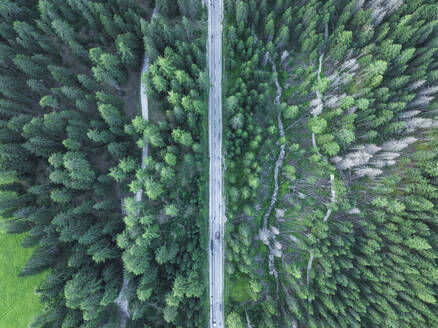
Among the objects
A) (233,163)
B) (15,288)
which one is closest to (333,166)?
(233,163)

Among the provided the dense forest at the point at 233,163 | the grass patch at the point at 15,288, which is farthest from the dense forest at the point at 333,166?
the grass patch at the point at 15,288

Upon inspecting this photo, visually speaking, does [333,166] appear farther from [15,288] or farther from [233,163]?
[15,288]

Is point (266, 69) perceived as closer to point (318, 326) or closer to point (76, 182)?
point (76, 182)

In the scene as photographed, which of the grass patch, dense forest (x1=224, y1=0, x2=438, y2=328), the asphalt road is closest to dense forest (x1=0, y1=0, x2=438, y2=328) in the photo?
dense forest (x1=224, y1=0, x2=438, y2=328)

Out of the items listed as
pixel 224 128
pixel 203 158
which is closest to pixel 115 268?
pixel 203 158

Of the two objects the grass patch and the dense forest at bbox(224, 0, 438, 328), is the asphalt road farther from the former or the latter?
the grass patch

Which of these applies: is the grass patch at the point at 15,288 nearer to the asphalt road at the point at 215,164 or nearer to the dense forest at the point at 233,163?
the dense forest at the point at 233,163

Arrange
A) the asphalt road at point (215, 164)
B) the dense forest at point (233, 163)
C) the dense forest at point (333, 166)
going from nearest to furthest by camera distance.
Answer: the dense forest at point (233, 163), the dense forest at point (333, 166), the asphalt road at point (215, 164)
